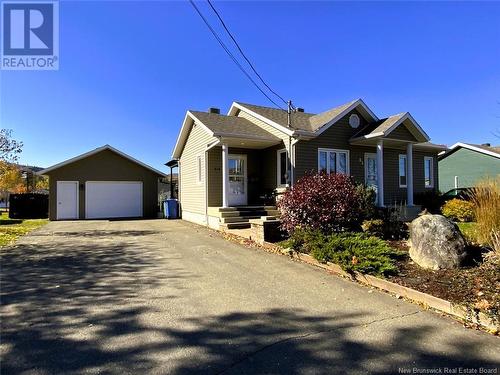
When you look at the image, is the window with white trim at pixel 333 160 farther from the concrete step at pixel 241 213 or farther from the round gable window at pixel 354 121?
the concrete step at pixel 241 213

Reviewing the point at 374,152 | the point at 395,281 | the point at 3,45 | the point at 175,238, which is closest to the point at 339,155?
the point at 374,152

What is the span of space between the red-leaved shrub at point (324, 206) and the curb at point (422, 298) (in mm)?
1488

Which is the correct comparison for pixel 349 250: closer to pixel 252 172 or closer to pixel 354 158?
pixel 252 172

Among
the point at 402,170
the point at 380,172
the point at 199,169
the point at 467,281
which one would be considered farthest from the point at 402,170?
the point at 467,281

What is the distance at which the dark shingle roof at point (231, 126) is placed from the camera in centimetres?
1300

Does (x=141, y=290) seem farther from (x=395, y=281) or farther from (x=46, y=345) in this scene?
(x=395, y=281)

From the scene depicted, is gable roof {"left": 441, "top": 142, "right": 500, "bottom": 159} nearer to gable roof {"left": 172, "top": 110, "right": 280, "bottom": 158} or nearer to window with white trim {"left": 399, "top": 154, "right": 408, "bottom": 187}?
window with white trim {"left": 399, "top": 154, "right": 408, "bottom": 187}

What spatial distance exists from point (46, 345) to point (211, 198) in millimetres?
10824

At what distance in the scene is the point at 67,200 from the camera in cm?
1991

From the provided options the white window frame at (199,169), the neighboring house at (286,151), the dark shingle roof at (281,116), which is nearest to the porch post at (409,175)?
the neighboring house at (286,151)

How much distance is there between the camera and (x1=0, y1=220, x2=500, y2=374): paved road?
10.00 feet

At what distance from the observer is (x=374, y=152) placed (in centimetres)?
1515

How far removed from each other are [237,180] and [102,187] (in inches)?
429

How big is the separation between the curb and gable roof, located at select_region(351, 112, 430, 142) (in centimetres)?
844
